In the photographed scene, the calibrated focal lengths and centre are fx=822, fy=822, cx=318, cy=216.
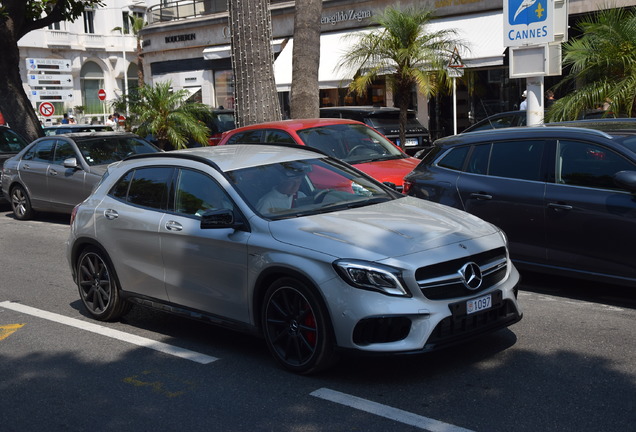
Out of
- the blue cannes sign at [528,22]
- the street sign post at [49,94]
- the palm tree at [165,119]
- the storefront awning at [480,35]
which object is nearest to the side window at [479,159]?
the blue cannes sign at [528,22]

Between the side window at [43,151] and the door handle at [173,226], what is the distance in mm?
9040

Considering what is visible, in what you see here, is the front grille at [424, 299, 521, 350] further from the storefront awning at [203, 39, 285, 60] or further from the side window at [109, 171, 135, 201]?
the storefront awning at [203, 39, 285, 60]

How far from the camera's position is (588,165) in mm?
7562

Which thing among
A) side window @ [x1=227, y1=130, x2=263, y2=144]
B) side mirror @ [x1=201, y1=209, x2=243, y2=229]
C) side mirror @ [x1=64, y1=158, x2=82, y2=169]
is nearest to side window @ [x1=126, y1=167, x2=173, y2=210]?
side mirror @ [x1=201, y1=209, x2=243, y2=229]

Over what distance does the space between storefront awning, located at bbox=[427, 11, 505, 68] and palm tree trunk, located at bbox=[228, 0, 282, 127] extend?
7789mm

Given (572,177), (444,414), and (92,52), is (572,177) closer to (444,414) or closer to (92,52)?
(444,414)

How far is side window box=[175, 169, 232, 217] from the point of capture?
20.9 ft

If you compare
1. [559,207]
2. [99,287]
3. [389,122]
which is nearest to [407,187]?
[559,207]

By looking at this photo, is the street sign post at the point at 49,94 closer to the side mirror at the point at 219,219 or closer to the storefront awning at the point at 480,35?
the storefront awning at the point at 480,35

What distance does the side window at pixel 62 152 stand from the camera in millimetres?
14336

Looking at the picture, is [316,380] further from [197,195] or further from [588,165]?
[588,165]

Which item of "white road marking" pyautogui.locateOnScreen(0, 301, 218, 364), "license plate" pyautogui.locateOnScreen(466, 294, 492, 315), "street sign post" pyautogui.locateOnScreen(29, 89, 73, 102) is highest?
"street sign post" pyautogui.locateOnScreen(29, 89, 73, 102)

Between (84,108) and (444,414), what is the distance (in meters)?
56.6

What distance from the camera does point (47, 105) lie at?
28.8 m
